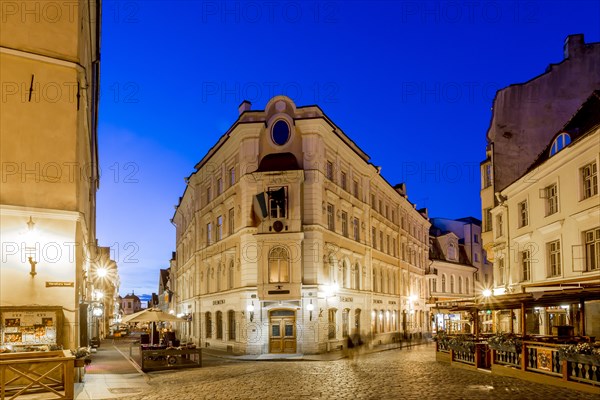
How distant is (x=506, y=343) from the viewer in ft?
68.9

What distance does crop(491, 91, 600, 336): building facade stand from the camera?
75.0ft

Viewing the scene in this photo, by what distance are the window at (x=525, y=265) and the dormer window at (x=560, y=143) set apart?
16.3ft

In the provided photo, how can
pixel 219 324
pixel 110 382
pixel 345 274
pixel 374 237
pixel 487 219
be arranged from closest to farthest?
1. pixel 110 382
2. pixel 487 219
3. pixel 345 274
4. pixel 219 324
5. pixel 374 237

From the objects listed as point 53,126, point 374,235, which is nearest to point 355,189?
point 374,235

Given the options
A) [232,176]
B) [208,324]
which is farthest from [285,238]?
[208,324]

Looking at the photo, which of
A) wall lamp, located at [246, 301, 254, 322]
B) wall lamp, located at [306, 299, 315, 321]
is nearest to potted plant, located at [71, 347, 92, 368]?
wall lamp, located at [246, 301, 254, 322]

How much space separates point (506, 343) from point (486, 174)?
16.7 m

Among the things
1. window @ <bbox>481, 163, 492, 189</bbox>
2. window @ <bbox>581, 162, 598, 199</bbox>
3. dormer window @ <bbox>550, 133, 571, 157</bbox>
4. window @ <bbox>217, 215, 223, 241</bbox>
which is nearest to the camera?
window @ <bbox>581, 162, 598, 199</bbox>

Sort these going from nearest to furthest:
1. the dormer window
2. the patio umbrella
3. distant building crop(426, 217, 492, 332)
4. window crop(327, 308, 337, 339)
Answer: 1. the dormer window
2. the patio umbrella
3. window crop(327, 308, 337, 339)
4. distant building crop(426, 217, 492, 332)

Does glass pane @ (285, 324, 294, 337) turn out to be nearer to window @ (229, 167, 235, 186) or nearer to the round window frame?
window @ (229, 167, 235, 186)

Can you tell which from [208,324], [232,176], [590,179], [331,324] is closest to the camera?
[590,179]

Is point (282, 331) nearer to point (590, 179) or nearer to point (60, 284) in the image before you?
point (60, 284)

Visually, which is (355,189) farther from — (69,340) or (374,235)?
(69,340)

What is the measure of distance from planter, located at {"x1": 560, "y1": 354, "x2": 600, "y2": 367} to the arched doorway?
57.5ft
